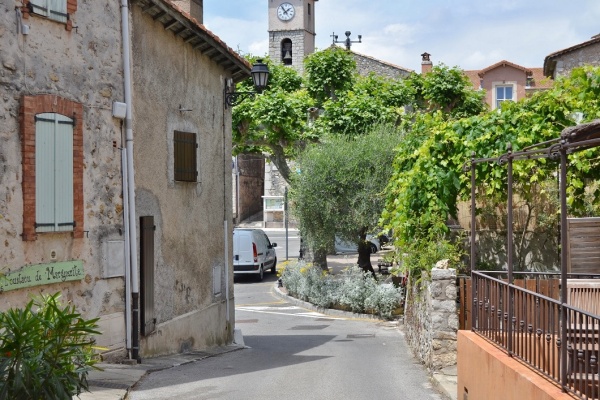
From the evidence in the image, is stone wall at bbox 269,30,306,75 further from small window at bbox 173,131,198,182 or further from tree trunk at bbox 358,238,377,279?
small window at bbox 173,131,198,182

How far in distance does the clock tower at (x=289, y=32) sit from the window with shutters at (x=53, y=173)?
2149 inches

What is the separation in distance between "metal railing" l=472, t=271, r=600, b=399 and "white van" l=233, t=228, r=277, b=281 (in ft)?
67.5

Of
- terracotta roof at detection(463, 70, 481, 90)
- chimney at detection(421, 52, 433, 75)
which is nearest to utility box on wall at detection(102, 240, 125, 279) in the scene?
terracotta roof at detection(463, 70, 481, 90)

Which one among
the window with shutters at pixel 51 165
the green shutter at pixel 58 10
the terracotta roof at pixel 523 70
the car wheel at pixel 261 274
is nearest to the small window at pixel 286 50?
the terracotta roof at pixel 523 70

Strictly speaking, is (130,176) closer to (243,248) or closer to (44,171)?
(44,171)

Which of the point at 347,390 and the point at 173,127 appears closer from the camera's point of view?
the point at 347,390

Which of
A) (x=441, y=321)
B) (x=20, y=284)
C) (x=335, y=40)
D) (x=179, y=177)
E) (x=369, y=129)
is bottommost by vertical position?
(x=441, y=321)

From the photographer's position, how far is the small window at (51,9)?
10.9m

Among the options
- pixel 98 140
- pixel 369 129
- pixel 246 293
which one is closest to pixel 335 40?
pixel 369 129

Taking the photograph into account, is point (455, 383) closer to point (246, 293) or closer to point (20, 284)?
point (20, 284)

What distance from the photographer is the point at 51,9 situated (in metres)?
11.2

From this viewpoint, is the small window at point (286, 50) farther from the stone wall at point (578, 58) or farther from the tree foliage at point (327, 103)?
the stone wall at point (578, 58)

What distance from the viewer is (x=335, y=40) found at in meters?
67.3

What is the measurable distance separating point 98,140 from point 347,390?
199 inches
